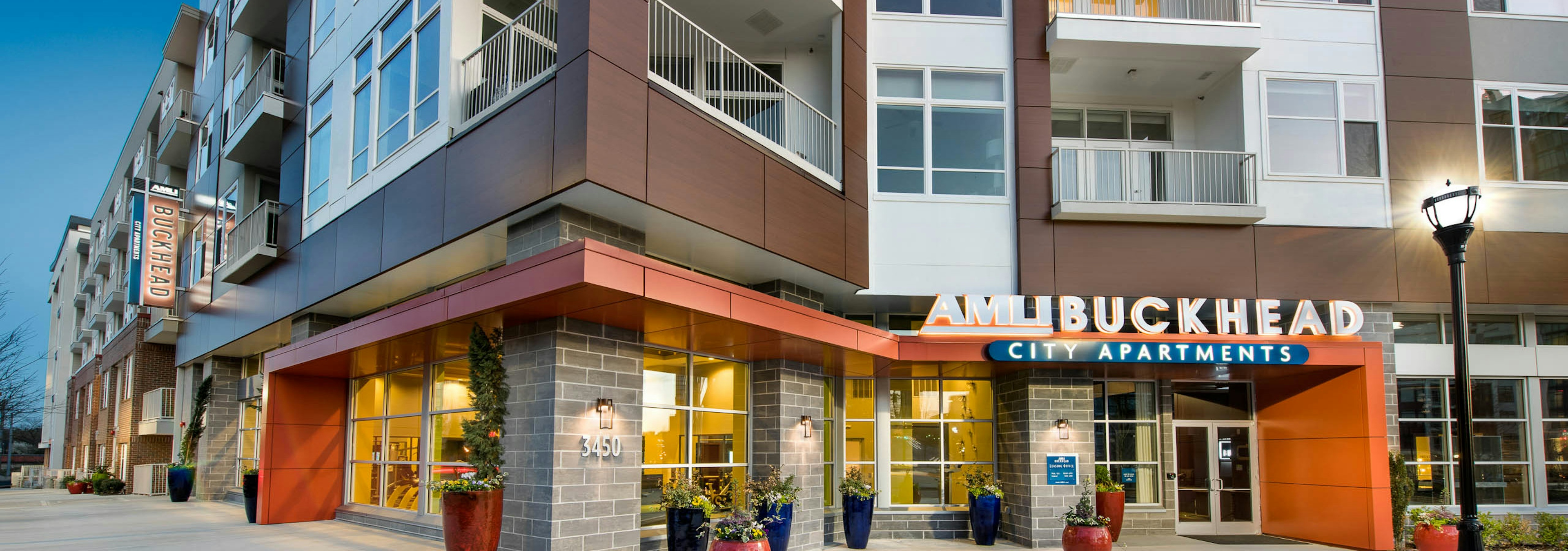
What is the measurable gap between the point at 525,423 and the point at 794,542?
17.3 ft

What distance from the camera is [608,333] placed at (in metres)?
10.8

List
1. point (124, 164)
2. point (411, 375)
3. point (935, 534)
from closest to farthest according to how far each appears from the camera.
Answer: point (411, 375), point (935, 534), point (124, 164)

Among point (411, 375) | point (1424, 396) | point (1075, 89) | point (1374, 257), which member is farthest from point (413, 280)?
point (1424, 396)

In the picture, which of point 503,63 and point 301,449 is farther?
point 301,449

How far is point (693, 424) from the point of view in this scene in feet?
43.0

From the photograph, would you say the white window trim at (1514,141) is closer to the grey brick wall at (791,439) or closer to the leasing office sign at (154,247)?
the grey brick wall at (791,439)

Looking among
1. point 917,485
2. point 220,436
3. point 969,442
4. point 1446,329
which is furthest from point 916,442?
point 220,436

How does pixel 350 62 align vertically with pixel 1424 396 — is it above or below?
above

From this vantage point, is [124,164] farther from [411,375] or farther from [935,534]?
[935,534]

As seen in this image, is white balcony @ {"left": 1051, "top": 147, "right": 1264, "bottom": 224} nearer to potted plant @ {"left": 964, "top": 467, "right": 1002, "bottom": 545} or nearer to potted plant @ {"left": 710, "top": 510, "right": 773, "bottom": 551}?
potted plant @ {"left": 964, "top": 467, "right": 1002, "bottom": 545}

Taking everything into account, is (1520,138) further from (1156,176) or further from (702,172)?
(702,172)

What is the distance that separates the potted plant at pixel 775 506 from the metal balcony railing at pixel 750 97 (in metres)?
4.82

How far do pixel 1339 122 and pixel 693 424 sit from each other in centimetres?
1300

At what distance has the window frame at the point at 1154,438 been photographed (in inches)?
662
